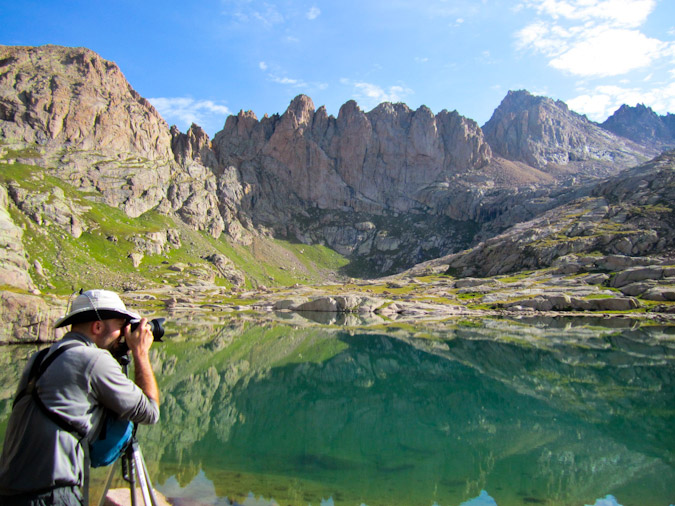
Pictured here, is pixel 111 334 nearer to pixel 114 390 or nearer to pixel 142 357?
pixel 142 357

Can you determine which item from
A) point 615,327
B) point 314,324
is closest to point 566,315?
point 615,327

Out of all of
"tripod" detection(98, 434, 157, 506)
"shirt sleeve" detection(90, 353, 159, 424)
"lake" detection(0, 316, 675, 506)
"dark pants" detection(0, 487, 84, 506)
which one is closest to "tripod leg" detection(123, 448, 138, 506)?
"tripod" detection(98, 434, 157, 506)

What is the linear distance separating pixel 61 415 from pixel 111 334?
1.26m

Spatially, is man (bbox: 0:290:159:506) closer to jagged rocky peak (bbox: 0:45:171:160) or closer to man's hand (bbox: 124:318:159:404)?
man's hand (bbox: 124:318:159:404)

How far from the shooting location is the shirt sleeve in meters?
4.44

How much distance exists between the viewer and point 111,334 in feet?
17.5

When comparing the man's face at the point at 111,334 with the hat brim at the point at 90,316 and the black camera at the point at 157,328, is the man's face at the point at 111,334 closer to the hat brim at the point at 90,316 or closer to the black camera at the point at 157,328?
the hat brim at the point at 90,316

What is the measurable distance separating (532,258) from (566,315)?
2353 inches

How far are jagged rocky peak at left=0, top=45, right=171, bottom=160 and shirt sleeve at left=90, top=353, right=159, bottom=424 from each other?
204689 mm

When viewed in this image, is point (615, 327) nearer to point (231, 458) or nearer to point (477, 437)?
point (477, 437)

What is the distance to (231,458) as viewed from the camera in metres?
17.5

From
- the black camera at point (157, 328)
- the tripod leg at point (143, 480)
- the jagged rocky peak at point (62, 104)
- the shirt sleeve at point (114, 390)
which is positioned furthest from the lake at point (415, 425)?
the jagged rocky peak at point (62, 104)

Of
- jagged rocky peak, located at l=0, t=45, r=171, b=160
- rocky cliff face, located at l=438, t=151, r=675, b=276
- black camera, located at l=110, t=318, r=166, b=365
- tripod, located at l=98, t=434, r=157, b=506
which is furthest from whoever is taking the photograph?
jagged rocky peak, located at l=0, t=45, r=171, b=160

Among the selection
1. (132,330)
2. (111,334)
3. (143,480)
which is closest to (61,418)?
(111,334)
